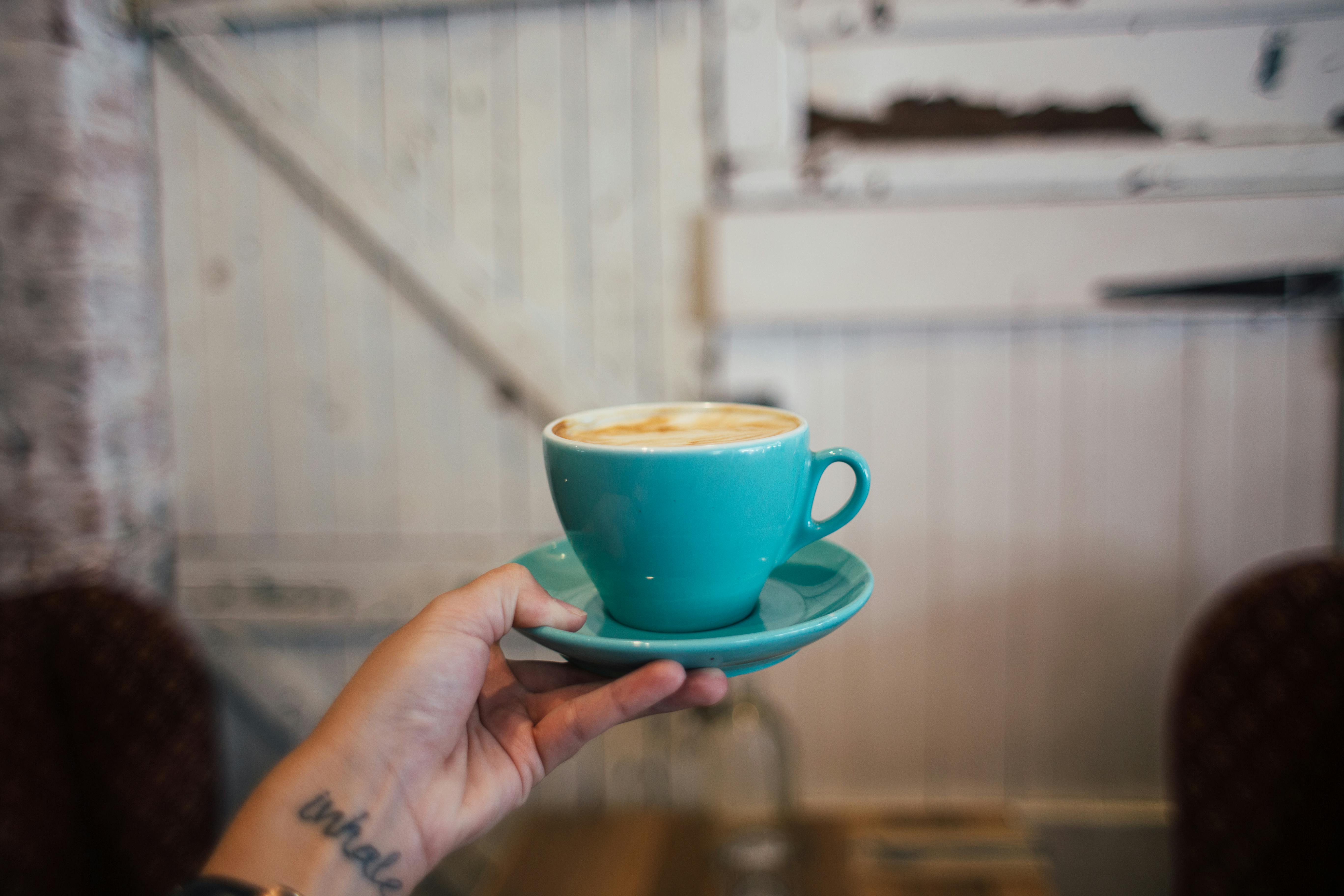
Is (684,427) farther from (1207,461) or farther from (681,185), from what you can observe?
(1207,461)

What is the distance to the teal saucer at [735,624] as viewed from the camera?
1.38 feet

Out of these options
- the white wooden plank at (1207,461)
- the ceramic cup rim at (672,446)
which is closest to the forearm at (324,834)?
the ceramic cup rim at (672,446)

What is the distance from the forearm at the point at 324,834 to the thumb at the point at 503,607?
4.8 inches

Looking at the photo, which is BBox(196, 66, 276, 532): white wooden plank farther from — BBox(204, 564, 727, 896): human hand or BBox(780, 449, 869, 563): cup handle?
BBox(780, 449, 869, 563): cup handle

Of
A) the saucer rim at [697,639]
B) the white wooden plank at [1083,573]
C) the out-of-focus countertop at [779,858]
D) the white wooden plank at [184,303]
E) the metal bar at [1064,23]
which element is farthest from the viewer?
the white wooden plank at [184,303]

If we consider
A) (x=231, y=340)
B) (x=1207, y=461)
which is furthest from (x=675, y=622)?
(x=231, y=340)

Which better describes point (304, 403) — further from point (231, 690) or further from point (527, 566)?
point (527, 566)

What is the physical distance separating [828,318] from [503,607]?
79 centimetres

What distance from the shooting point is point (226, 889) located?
0.46m

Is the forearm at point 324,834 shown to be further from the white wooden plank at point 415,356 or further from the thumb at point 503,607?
the white wooden plank at point 415,356

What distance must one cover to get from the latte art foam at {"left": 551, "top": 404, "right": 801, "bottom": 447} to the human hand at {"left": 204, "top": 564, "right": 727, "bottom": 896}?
0.35 ft

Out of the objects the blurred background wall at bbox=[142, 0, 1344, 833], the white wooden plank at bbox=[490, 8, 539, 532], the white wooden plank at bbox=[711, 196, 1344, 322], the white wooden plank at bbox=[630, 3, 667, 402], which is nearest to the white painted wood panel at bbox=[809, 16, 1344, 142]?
the blurred background wall at bbox=[142, 0, 1344, 833]

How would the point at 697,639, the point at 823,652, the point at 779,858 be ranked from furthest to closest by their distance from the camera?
the point at 823,652 < the point at 779,858 < the point at 697,639

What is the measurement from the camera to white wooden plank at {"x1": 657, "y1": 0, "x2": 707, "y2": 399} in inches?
45.2
